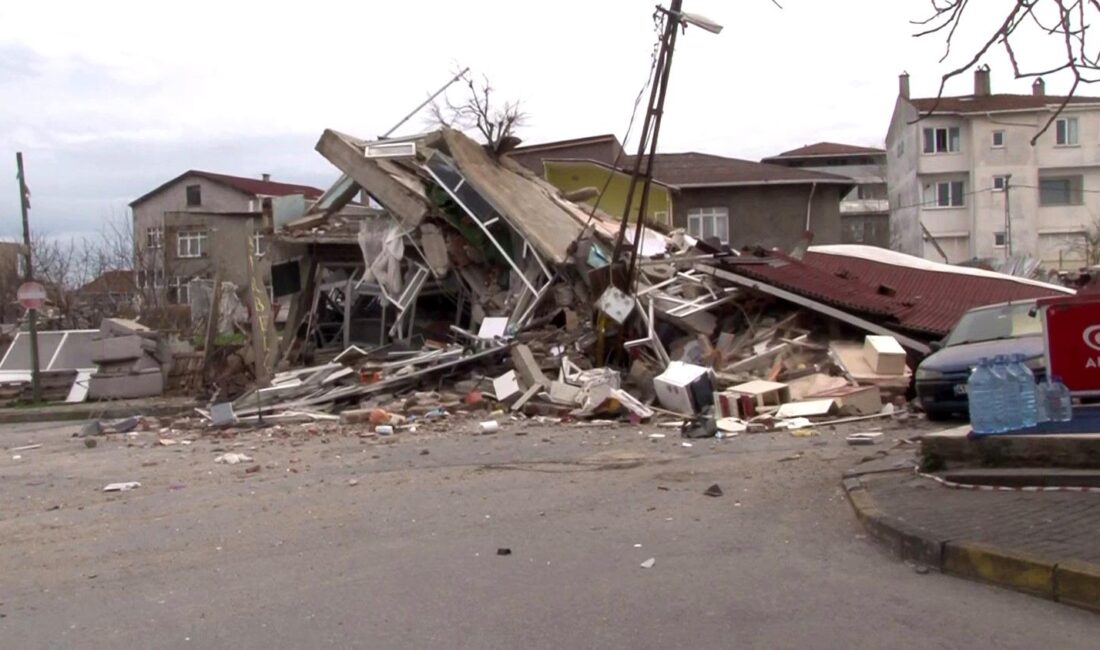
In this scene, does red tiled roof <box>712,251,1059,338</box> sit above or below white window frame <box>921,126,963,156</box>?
below

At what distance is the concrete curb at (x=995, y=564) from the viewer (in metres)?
5.71

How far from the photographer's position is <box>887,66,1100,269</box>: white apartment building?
55.3 metres

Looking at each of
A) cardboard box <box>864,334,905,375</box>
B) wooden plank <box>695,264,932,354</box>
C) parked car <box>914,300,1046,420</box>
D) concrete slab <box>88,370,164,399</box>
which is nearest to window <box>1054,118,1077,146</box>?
wooden plank <box>695,264,932,354</box>

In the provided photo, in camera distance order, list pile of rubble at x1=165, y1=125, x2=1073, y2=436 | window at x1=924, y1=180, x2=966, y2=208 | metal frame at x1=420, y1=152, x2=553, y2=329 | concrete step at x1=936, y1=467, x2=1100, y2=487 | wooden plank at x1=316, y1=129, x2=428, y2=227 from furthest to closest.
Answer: window at x1=924, y1=180, x2=966, y2=208 → wooden plank at x1=316, y1=129, x2=428, y2=227 → metal frame at x1=420, y1=152, x2=553, y2=329 → pile of rubble at x1=165, y1=125, x2=1073, y2=436 → concrete step at x1=936, y1=467, x2=1100, y2=487

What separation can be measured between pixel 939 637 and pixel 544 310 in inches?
588

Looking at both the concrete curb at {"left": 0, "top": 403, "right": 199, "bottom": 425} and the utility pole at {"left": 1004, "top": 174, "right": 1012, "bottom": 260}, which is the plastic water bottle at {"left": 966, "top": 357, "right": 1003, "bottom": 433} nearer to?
the concrete curb at {"left": 0, "top": 403, "right": 199, "bottom": 425}

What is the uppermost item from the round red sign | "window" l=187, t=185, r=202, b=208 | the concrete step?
"window" l=187, t=185, r=202, b=208

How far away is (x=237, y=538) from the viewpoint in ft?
27.6

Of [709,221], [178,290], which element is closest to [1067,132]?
[709,221]

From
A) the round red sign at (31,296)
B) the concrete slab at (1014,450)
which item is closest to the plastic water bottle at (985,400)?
the concrete slab at (1014,450)

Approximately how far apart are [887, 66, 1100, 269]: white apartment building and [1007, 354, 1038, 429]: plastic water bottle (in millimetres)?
47914

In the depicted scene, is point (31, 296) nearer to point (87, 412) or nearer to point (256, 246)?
point (87, 412)

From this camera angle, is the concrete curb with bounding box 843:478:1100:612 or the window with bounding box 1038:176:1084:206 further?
the window with bounding box 1038:176:1084:206

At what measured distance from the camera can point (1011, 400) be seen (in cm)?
838
